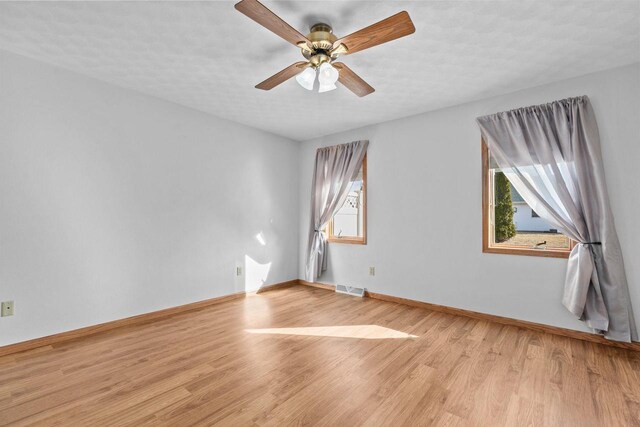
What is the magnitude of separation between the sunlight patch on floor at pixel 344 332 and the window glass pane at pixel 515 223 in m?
1.56

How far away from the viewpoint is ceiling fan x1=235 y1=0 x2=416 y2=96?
162 centimetres

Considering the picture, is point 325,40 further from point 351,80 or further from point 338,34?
point 351,80

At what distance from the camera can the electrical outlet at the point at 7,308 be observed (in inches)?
92.9

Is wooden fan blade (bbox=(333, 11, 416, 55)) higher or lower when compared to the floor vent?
higher

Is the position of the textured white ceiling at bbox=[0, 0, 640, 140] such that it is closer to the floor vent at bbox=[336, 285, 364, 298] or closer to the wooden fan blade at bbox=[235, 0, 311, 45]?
the wooden fan blade at bbox=[235, 0, 311, 45]

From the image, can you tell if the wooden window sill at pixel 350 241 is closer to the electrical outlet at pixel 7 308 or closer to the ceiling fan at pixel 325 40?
the ceiling fan at pixel 325 40

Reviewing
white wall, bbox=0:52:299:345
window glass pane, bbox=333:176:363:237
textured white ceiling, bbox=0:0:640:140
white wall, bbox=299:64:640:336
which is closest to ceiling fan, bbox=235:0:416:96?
textured white ceiling, bbox=0:0:640:140

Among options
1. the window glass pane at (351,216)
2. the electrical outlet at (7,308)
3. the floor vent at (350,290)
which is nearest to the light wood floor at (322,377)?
the electrical outlet at (7,308)

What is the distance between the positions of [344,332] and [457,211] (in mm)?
1913

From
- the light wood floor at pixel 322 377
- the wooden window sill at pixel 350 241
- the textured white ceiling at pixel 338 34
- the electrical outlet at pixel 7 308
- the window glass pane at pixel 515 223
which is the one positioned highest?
the textured white ceiling at pixel 338 34

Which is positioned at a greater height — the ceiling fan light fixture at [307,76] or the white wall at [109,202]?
the ceiling fan light fixture at [307,76]

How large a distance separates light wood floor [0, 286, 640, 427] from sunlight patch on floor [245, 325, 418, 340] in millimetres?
19

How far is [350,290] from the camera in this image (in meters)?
4.26

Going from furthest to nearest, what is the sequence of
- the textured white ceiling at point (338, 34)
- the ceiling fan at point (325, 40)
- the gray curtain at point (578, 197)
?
the gray curtain at point (578, 197) < the textured white ceiling at point (338, 34) < the ceiling fan at point (325, 40)
